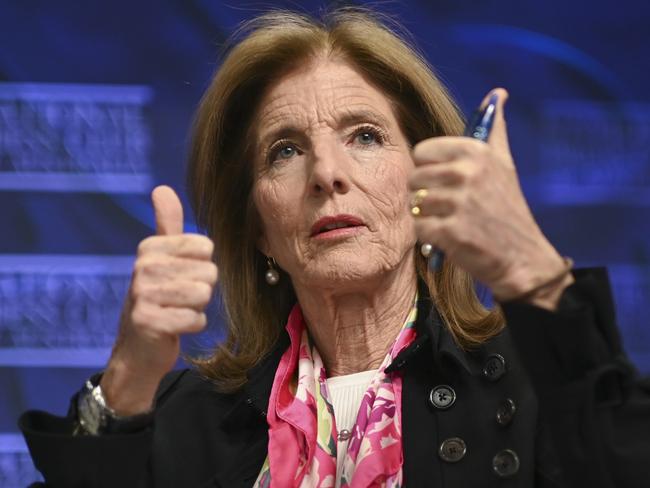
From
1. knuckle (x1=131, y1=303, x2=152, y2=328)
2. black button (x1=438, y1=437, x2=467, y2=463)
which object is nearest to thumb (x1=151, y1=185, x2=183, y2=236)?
knuckle (x1=131, y1=303, x2=152, y2=328)

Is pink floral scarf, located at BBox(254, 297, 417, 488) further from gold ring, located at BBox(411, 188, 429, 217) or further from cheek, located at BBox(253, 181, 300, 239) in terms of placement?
gold ring, located at BBox(411, 188, 429, 217)

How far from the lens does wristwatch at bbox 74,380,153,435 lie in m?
2.36

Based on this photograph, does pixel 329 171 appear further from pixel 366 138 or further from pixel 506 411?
pixel 506 411

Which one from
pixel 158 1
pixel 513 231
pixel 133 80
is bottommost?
pixel 513 231

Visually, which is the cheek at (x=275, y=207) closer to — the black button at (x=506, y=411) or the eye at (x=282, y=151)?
the eye at (x=282, y=151)

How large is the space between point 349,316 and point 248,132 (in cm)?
56

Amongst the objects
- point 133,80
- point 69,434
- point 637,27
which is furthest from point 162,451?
point 637,27

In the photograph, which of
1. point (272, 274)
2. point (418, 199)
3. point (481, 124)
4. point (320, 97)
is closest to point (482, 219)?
point (418, 199)

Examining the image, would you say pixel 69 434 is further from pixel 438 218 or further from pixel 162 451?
pixel 438 218

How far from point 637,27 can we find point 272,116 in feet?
5.02

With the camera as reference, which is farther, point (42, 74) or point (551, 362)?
point (42, 74)

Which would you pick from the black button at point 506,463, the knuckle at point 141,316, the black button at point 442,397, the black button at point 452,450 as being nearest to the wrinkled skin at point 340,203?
the black button at point 442,397

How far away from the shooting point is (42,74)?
12.6ft

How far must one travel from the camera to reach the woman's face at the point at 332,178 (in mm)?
2703
